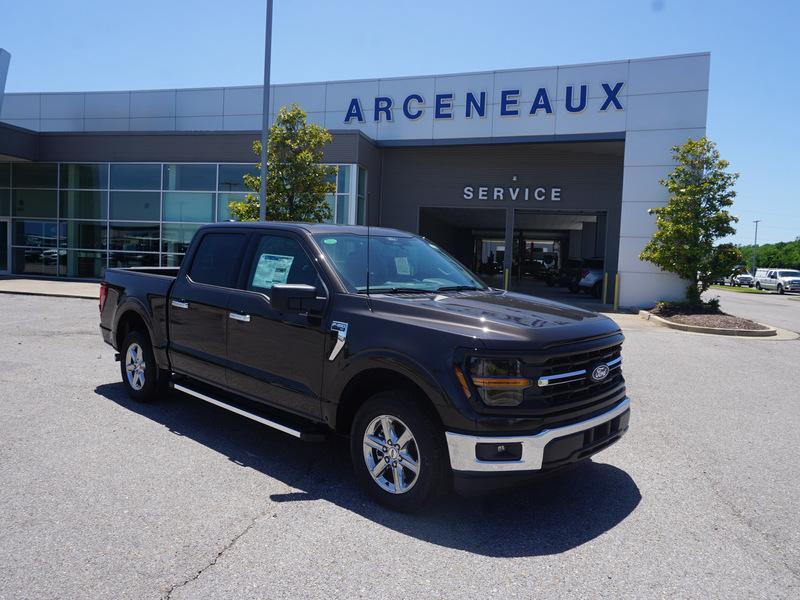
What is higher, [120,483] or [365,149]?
[365,149]

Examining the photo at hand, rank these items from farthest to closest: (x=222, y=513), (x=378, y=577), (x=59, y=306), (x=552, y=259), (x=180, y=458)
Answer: (x=552, y=259) → (x=59, y=306) → (x=180, y=458) → (x=222, y=513) → (x=378, y=577)

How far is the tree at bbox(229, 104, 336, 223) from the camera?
16703 millimetres

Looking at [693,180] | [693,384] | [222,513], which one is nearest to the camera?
[222,513]

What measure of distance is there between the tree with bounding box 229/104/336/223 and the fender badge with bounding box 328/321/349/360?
12.8m

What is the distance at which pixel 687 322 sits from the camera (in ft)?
51.3

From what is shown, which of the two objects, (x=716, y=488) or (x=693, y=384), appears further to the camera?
(x=693, y=384)

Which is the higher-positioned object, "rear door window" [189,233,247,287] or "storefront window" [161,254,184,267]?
"rear door window" [189,233,247,287]

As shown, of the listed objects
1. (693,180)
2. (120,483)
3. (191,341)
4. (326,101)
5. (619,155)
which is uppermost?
(326,101)

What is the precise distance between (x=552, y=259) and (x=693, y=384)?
39078 millimetres

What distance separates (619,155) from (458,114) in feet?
20.1

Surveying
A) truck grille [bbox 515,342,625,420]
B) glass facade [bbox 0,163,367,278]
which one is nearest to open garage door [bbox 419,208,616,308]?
glass facade [bbox 0,163,367,278]

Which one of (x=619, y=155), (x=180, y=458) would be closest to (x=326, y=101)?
(x=619, y=155)

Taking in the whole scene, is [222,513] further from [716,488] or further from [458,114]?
[458,114]

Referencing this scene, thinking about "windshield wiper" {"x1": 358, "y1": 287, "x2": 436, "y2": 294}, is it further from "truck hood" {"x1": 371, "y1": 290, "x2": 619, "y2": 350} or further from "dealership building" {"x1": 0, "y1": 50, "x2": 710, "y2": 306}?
"dealership building" {"x1": 0, "y1": 50, "x2": 710, "y2": 306}
